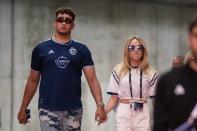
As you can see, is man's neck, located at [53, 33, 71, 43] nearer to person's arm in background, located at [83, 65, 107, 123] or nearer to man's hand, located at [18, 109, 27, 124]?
person's arm in background, located at [83, 65, 107, 123]

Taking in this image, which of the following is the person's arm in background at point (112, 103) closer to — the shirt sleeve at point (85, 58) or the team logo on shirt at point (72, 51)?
the shirt sleeve at point (85, 58)

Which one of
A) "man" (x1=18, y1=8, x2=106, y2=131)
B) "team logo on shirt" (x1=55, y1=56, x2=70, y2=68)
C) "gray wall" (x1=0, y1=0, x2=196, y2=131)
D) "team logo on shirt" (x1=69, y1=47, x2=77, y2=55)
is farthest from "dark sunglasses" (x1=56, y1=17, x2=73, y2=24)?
"gray wall" (x1=0, y1=0, x2=196, y2=131)

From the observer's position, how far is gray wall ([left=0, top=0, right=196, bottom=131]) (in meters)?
11.1

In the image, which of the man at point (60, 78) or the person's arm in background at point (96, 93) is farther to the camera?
the person's arm in background at point (96, 93)

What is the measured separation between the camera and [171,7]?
13.3 meters

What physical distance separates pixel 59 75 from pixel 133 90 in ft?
4.01

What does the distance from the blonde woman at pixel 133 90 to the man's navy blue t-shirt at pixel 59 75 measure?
925mm

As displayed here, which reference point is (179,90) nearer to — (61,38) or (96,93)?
(61,38)

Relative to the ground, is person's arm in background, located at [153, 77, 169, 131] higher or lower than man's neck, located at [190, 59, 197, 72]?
lower

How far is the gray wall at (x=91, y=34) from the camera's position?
11102mm

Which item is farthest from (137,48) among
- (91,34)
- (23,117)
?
(91,34)

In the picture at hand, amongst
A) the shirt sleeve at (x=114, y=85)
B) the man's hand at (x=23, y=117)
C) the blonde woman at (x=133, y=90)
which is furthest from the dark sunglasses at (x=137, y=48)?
the man's hand at (x=23, y=117)

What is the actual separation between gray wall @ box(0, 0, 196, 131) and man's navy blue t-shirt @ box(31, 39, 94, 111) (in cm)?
472

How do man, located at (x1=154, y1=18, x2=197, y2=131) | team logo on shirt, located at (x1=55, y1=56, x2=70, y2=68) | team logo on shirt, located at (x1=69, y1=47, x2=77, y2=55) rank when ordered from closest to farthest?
man, located at (x1=154, y1=18, x2=197, y2=131) → team logo on shirt, located at (x1=55, y1=56, x2=70, y2=68) → team logo on shirt, located at (x1=69, y1=47, x2=77, y2=55)
